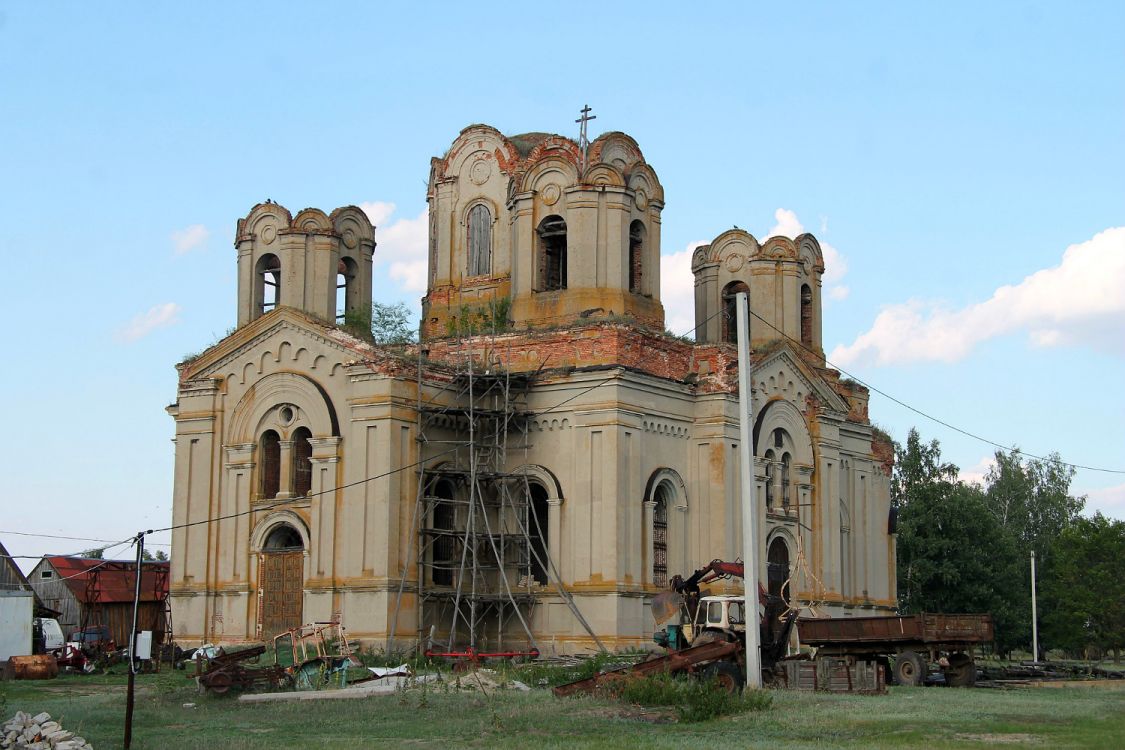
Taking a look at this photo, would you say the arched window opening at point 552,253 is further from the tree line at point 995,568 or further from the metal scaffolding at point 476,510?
the tree line at point 995,568

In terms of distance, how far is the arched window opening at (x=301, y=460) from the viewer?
39.3 m

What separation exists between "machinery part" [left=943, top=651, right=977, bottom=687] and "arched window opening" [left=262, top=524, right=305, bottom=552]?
16072mm

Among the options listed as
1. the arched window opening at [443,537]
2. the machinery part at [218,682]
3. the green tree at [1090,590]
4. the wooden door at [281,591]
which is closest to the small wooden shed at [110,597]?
the wooden door at [281,591]

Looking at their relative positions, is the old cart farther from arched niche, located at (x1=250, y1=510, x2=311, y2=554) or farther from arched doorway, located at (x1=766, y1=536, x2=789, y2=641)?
arched doorway, located at (x1=766, y1=536, x2=789, y2=641)

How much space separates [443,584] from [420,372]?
5.58 m

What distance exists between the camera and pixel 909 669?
31641 mm

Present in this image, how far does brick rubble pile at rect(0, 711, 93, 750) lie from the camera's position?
64.6 ft

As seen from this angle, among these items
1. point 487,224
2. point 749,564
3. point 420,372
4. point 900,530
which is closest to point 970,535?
point 900,530

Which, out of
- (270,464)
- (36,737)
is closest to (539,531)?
(270,464)

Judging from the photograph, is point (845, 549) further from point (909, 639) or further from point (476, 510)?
point (909, 639)

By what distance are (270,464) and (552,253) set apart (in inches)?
367

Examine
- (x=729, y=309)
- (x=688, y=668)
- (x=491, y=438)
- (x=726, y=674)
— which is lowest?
(x=726, y=674)

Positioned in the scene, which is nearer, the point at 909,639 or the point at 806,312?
the point at 909,639

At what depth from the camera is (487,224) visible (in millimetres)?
43406
